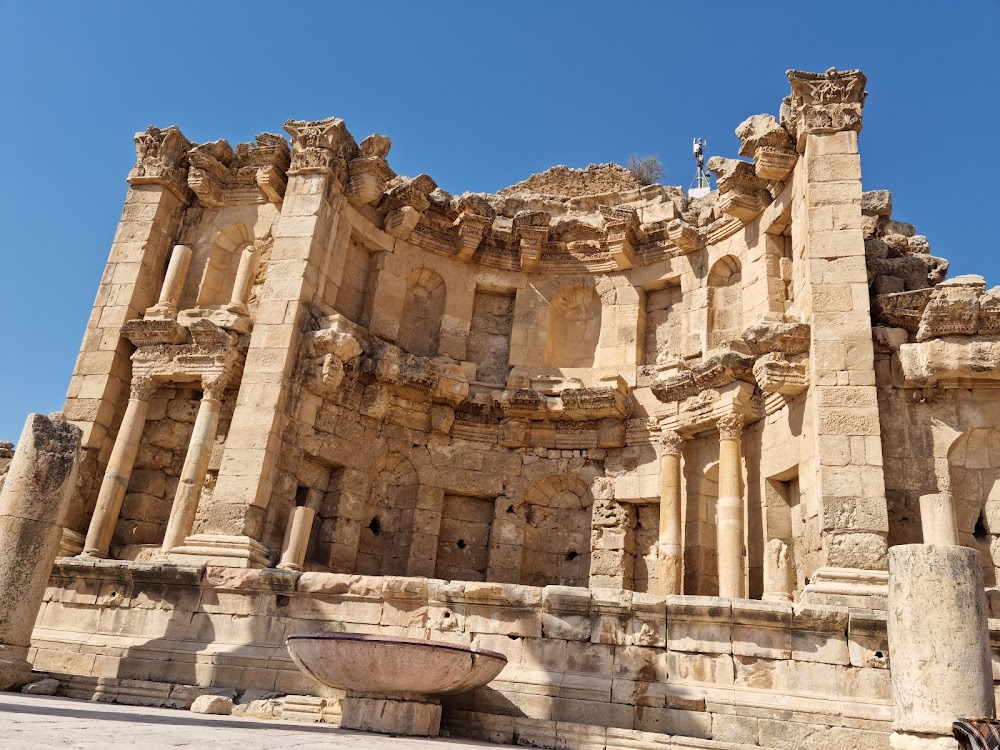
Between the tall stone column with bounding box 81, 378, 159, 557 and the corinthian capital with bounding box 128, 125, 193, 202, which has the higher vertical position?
the corinthian capital with bounding box 128, 125, 193, 202

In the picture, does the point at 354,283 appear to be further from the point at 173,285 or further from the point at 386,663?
the point at 386,663

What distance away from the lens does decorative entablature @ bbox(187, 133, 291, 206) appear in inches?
553

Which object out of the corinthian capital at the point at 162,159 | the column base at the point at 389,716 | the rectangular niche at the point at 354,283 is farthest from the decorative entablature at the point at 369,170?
the column base at the point at 389,716

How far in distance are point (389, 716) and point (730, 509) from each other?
22.0 ft

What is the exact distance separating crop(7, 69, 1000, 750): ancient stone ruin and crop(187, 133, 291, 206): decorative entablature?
60 mm

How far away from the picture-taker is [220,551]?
433 inches

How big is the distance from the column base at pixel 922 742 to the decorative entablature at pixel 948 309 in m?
6.06

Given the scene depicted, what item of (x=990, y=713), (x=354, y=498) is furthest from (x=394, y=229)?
(x=990, y=713)

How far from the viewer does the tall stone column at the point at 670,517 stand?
1269 centimetres

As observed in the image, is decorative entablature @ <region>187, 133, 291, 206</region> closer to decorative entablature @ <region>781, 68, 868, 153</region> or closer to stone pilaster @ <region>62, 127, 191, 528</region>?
stone pilaster @ <region>62, 127, 191, 528</region>

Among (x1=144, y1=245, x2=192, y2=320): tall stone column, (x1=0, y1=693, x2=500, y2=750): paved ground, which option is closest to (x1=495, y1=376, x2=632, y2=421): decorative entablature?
(x1=144, y1=245, x2=192, y2=320): tall stone column

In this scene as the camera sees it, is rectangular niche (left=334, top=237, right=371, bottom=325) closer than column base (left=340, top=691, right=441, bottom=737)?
No

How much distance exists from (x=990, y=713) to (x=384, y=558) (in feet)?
31.7

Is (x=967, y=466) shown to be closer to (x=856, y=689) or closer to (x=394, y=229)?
(x=856, y=689)
